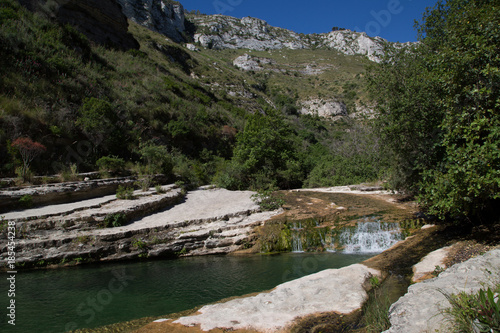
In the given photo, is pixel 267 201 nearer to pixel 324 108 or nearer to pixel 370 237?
pixel 370 237

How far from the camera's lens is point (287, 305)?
4.30 m

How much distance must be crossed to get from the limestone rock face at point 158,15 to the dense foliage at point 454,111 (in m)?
76.9

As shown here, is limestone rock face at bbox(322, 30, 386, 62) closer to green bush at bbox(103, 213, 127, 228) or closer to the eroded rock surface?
the eroded rock surface

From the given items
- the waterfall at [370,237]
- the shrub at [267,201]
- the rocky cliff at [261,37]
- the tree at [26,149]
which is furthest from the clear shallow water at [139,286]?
the rocky cliff at [261,37]

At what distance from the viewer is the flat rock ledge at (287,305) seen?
3.84m

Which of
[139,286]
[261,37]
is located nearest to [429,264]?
[139,286]

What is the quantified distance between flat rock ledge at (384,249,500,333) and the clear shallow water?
10.1 ft

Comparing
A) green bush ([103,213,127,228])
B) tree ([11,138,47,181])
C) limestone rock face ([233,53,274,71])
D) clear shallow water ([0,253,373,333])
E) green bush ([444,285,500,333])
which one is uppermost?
limestone rock face ([233,53,274,71])

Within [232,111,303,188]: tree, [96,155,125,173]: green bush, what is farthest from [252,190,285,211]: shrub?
[96,155,125,173]: green bush

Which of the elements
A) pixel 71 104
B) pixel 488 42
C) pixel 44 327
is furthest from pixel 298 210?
pixel 71 104

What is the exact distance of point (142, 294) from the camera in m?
5.95

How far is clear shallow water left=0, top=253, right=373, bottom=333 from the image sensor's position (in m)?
5.00

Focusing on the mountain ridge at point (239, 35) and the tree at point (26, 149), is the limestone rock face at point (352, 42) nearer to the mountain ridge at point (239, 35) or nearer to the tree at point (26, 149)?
the mountain ridge at point (239, 35)

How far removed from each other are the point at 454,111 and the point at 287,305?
18.9ft
